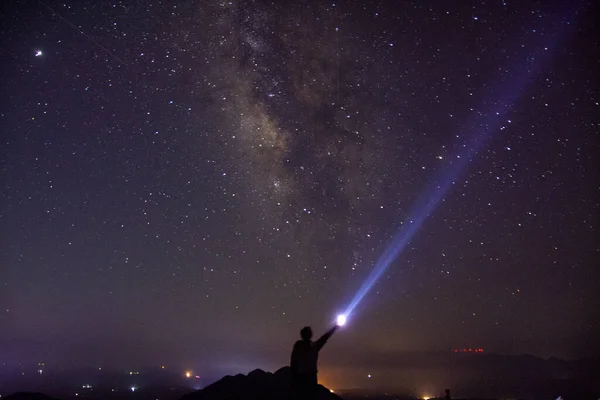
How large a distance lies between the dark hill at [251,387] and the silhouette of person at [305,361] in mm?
4085

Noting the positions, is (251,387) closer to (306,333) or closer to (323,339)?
(323,339)

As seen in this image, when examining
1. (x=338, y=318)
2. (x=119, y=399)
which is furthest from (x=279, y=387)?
(x=119, y=399)

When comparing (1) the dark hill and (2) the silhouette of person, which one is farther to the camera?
(1) the dark hill

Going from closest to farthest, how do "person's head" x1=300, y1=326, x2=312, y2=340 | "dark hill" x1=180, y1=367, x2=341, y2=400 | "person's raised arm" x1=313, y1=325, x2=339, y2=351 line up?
"person's head" x1=300, y1=326, x2=312, y2=340, "person's raised arm" x1=313, y1=325, x2=339, y2=351, "dark hill" x1=180, y1=367, x2=341, y2=400

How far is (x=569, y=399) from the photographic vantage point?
260 ft

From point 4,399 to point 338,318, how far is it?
42.6 feet

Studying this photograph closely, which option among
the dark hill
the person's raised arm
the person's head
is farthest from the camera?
the dark hill

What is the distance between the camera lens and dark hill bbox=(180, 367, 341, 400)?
40.6 feet

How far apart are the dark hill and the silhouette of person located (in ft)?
13.4

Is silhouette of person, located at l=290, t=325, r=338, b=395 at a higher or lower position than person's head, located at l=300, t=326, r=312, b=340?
lower

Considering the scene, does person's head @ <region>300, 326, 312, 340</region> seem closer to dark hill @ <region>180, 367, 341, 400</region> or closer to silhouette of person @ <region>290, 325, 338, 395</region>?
silhouette of person @ <region>290, 325, 338, 395</region>

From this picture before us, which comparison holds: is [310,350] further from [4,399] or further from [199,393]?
[4,399]

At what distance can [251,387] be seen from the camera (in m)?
14.3

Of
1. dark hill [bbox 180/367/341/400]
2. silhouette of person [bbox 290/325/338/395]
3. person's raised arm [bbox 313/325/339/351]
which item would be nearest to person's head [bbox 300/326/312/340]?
silhouette of person [bbox 290/325/338/395]
